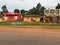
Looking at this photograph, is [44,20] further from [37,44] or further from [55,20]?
[37,44]

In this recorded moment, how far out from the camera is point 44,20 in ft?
200

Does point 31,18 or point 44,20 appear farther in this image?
point 31,18

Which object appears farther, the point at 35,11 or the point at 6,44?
the point at 35,11

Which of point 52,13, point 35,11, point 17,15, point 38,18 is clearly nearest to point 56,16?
point 52,13

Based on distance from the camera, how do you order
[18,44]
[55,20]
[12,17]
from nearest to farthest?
[18,44] < [55,20] < [12,17]

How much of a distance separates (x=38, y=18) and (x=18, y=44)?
5440 centimetres

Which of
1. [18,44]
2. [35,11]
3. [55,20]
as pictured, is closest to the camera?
[18,44]

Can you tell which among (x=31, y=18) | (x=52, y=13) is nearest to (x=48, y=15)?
(x=52, y=13)

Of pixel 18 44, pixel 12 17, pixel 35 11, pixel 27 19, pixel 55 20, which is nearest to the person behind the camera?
pixel 18 44

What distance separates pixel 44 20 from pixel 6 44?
48821mm

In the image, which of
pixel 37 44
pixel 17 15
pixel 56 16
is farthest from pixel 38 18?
pixel 37 44

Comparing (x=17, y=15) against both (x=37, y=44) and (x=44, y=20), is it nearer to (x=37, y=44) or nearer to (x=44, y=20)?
(x=44, y=20)

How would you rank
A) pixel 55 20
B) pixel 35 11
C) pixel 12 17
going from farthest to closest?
pixel 35 11
pixel 12 17
pixel 55 20

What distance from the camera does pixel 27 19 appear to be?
218 ft
